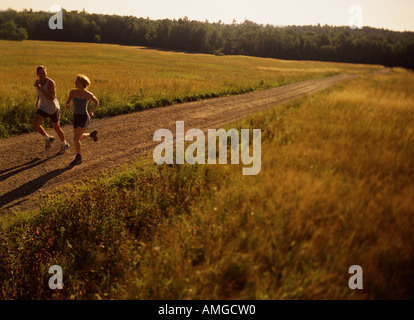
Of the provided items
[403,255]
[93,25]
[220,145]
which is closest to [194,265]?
[403,255]

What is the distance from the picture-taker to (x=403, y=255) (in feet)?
8.01

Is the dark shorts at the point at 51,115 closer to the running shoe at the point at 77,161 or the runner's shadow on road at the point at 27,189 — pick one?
the running shoe at the point at 77,161

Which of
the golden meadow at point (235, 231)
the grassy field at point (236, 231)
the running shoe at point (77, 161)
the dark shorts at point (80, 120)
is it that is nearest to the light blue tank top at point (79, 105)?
the dark shorts at point (80, 120)

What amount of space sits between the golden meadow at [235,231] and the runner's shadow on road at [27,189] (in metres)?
0.52

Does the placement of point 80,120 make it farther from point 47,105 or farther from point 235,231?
A: point 235,231

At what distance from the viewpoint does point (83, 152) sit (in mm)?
6883

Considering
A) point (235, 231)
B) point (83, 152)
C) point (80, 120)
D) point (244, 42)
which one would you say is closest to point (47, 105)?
point (80, 120)

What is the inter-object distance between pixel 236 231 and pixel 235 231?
0.01 m

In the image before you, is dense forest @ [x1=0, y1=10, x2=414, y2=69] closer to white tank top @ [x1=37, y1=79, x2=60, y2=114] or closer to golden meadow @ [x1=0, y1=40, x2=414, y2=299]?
white tank top @ [x1=37, y1=79, x2=60, y2=114]

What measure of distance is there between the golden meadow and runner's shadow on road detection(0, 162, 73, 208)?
1.71 ft

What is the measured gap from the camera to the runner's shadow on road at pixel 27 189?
4582 mm

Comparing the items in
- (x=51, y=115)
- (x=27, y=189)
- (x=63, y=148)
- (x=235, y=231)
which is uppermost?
(x=51, y=115)

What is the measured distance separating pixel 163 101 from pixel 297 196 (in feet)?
38.0

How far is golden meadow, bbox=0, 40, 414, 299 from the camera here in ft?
7.47
